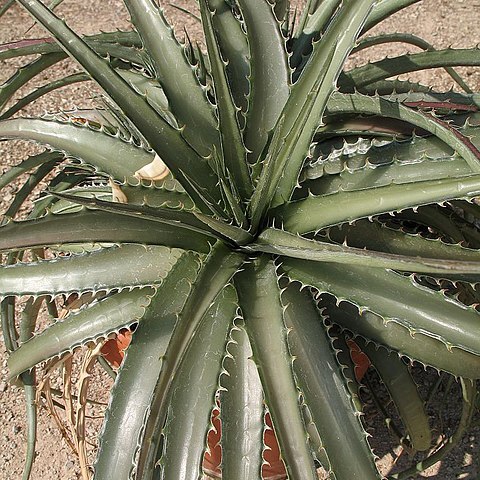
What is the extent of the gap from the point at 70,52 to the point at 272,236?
0.29 m

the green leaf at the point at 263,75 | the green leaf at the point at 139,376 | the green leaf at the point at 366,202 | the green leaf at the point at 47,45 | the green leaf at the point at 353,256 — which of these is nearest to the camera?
the green leaf at the point at 353,256

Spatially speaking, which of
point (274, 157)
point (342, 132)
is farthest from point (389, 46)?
point (274, 157)

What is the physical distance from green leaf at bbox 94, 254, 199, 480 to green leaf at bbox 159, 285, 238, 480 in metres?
0.04

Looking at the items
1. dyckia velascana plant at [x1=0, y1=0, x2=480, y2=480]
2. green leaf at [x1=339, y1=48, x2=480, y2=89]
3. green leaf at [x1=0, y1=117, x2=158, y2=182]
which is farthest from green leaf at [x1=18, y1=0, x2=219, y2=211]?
green leaf at [x1=339, y1=48, x2=480, y2=89]

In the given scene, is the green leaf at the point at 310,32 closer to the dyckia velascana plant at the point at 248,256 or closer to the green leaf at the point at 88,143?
the dyckia velascana plant at the point at 248,256

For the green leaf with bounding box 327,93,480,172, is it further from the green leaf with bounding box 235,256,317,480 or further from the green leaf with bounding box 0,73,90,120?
the green leaf with bounding box 0,73,90,120

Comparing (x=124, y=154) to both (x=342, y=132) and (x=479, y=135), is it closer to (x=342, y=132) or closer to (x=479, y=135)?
(x=342, y=132)

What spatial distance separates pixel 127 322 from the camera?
798 millimetres

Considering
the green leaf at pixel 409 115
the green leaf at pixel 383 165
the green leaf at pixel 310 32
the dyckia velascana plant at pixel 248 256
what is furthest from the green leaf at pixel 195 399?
the green leaf at pixel 310 32

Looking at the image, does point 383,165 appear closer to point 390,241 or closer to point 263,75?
point 390,241

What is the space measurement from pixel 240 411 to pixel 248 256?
0.18m

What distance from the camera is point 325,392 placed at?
73cm

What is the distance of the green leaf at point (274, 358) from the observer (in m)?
0.65

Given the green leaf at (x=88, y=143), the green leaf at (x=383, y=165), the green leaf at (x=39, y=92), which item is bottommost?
the green leaf at (x=383, y=165)
